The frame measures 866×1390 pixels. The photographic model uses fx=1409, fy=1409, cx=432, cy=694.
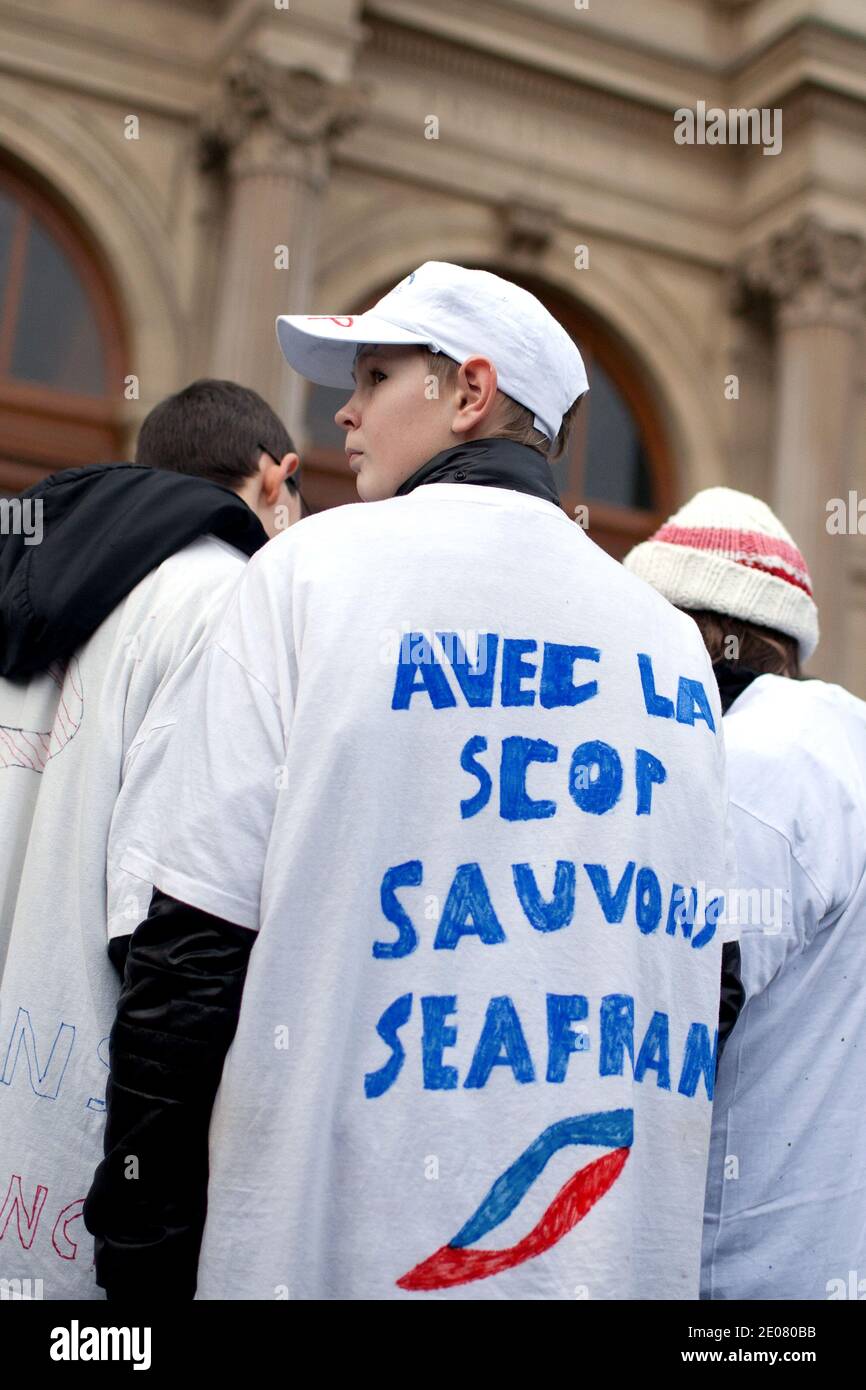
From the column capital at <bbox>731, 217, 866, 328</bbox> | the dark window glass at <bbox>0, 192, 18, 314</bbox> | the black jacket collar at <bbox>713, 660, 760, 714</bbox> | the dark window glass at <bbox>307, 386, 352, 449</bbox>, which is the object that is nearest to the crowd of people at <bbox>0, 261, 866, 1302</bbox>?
the black jacket collar at <bbox>713, 660, 760, 714</bbox>

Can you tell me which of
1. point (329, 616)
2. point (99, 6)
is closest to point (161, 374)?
point (99, 6)

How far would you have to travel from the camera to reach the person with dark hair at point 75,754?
1.69 m

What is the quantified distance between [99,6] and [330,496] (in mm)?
3446

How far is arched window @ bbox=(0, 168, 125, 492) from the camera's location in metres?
8.99

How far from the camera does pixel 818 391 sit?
10.3 metres

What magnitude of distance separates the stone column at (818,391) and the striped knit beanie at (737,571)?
7889 millimetres

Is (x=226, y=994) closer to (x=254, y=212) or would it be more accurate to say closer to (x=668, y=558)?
(x=668, y=558)

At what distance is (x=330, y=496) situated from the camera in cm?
978

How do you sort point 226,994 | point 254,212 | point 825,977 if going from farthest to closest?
point 254,212, point 825,977, point 226,994

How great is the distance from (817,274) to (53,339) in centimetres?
550

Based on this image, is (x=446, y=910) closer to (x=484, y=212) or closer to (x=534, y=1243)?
(x=534, y=1243)

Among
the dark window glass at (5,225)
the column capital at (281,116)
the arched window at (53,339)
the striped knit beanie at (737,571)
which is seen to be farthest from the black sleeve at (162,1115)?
the dark window glass at (5,225)

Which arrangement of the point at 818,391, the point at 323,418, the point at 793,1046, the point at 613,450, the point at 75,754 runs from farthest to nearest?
the point at 613,450 → the point at 818,391 → the point at 323,418 → the point at 793,1046 → the point at 75,754

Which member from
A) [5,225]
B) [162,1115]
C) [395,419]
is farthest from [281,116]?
[162,1115]
